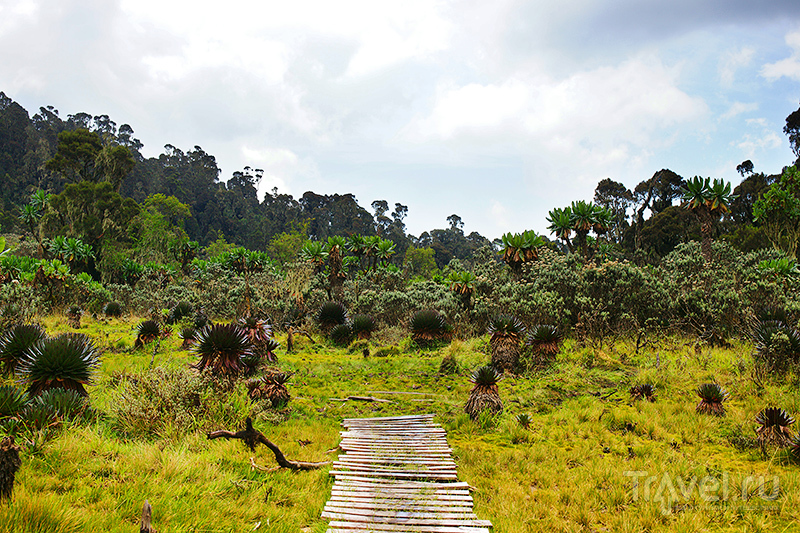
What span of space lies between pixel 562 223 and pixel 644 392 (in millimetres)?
17289

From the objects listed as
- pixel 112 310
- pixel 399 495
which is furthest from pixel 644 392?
pixel 112 310

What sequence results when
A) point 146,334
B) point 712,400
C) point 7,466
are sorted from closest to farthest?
1. point 7,466
2. point 712,400
3. point 146,334

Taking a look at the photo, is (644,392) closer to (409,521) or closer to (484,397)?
(484,397)

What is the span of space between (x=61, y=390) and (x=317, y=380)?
19.9ft

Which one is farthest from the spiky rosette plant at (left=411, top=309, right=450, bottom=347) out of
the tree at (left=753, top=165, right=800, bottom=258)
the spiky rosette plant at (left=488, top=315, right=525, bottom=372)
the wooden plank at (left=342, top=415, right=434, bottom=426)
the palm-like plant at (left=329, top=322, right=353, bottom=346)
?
the tree at (left=753, top=165, right=800, bottom=258)

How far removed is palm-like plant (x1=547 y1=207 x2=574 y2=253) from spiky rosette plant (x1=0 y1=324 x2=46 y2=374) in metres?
23.8

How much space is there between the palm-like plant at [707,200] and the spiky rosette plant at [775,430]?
1900 cm

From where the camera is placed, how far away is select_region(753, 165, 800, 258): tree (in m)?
26.8

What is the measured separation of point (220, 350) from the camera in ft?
27.4

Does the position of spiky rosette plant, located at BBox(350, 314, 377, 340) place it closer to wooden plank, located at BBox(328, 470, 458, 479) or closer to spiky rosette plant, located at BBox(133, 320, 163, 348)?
spiky rosette plant, located at BBox(133, 320, 163, 348)

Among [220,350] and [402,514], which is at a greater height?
[220,350]

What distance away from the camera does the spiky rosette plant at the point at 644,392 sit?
8.54 metres

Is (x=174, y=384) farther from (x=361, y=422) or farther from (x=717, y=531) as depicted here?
(x=717, y=531)

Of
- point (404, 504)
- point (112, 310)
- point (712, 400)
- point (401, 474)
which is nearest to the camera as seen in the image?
point (404, 504)
